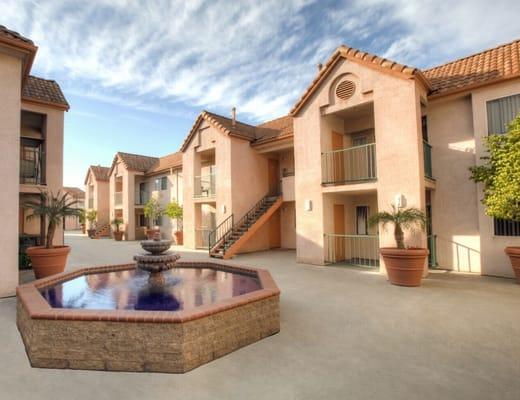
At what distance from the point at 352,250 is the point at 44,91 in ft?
51.0

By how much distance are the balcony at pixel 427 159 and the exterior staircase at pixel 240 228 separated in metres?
7.46

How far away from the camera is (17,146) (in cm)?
748

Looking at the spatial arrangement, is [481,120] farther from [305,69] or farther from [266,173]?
[266,173]

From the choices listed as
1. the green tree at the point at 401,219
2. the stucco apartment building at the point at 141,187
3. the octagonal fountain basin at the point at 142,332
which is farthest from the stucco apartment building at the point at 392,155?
the stucco apartment building at the point at 141,187

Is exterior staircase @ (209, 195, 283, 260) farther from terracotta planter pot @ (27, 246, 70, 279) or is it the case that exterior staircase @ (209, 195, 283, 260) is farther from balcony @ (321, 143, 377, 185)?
terracotta planter pot @ (27, 246, 70, 279)

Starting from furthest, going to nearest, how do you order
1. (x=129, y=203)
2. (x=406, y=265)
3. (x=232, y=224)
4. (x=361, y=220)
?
(x=129, y=203) → (x=232, y=224) → (x=361, y=220) → (x=406, y=265)

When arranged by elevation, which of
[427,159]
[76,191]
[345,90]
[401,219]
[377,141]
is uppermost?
[76,191]

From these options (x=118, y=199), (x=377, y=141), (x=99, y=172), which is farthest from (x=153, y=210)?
(x=377, y=141)

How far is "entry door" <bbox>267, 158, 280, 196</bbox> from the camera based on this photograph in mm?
17422

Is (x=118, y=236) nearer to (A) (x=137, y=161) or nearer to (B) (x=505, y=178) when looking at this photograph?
(A) (x=137, y=161)

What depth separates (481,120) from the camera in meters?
9.26

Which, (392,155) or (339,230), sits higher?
(392,155)

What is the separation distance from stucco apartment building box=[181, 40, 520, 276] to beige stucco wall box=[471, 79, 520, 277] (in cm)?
3

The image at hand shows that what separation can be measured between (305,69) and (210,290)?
1347 centimetres
